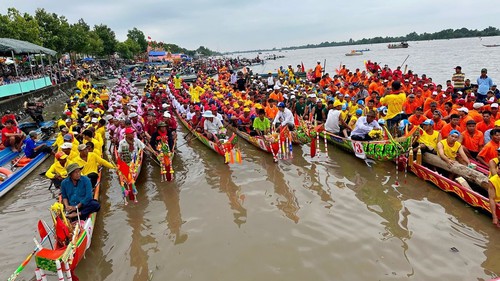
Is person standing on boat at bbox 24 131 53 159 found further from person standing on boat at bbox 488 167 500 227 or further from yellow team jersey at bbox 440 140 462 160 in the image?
person standing on boat at bbox 488 167 500 227

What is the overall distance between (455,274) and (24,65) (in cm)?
3798

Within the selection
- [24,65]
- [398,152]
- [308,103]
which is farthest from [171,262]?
[24,65]

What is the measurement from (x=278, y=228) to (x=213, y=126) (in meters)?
5.30

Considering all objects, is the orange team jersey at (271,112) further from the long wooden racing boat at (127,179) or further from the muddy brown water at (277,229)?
the long wooden racing boat at (127,179)

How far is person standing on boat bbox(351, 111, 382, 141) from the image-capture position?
8.97 m

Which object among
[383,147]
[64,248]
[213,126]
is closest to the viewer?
[64,248]

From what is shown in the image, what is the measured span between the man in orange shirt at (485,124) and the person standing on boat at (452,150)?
111cm

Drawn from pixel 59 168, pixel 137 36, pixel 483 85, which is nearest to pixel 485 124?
pixel 483 85

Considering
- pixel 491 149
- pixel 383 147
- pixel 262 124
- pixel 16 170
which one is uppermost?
pixel 262 124

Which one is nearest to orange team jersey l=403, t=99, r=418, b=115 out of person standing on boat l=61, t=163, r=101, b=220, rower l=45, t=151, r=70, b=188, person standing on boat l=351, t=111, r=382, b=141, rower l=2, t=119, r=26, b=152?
person standing on boat l=351, t=111, r=382, b=141

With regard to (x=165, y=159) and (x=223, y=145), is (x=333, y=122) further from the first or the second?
(x=165, y=159)

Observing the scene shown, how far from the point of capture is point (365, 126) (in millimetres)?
9039

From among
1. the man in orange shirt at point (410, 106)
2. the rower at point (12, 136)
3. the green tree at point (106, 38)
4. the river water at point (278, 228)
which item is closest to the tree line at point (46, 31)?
the green tree at point (106, 38)

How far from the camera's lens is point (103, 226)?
6594mm
